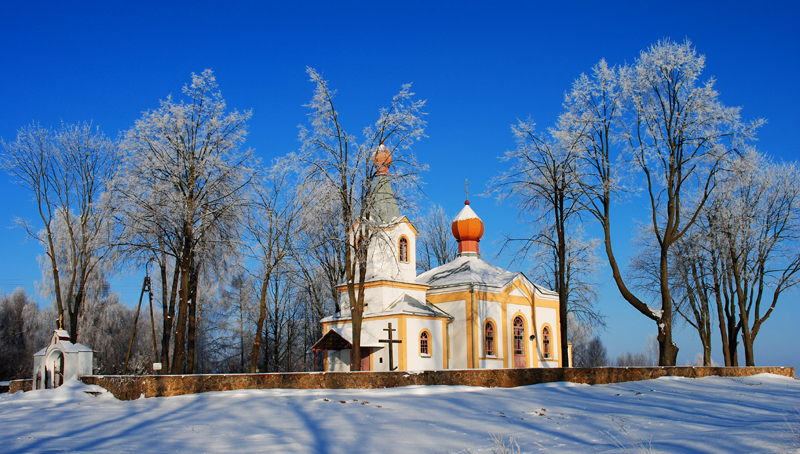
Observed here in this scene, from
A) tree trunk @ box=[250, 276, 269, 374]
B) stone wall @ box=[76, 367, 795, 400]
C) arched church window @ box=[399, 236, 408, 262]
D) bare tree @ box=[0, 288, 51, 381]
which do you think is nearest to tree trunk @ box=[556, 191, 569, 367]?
stone wall @ box=[76, 367, 795, 400]

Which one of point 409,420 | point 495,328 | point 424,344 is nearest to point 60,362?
point 409,420

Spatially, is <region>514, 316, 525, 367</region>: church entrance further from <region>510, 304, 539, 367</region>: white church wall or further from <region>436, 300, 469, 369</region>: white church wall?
<region>436, 300, 469, 369</region>: white church wall

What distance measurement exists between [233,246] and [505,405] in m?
11.4

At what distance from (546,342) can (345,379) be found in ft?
55.2

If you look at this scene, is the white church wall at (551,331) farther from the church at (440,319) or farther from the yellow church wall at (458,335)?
the yellow church wall at (458,335)

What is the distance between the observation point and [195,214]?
19188mm

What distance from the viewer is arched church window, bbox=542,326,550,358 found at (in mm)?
29891

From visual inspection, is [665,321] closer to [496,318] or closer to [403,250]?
[496,318]

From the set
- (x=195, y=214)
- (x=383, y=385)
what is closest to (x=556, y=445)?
(x=383, y=385)

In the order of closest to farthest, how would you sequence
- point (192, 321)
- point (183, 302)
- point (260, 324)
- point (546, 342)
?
point (183, 302) < point (192, 321) < point (260, 324) < point (546, 342)

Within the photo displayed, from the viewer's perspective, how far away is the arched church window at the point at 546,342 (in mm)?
29891

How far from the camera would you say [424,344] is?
2658 cm

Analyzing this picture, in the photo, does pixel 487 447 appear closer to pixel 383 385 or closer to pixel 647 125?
pixel 383 385

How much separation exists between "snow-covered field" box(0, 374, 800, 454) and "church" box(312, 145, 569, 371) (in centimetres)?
1014
